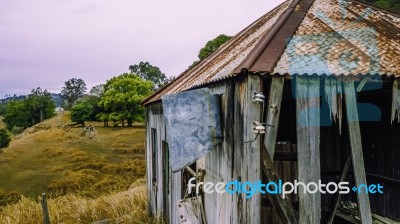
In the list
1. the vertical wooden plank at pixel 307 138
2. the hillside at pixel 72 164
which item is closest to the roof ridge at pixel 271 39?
the vertical wooden plank at pixel 307 138

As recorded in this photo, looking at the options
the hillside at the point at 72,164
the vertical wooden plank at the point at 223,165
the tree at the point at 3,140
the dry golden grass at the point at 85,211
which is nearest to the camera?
the vertical wooden plank at the point at 223,165

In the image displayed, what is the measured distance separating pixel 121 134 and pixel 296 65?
38.2 m

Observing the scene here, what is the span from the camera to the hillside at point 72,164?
80.9ft

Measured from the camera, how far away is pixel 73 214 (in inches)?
455

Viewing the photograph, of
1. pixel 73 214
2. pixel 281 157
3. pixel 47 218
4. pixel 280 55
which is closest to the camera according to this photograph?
pixel 280 55

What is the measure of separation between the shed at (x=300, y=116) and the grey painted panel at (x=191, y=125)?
14 mm

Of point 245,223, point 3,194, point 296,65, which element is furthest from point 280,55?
point 3,194

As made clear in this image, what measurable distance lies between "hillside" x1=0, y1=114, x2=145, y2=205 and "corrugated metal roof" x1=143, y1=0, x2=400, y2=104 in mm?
16629

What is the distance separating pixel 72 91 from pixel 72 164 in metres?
68.4

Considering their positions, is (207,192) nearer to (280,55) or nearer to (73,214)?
(280,55)

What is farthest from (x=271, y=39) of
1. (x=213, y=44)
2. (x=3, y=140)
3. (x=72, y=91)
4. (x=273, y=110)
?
(x=72, y=91)

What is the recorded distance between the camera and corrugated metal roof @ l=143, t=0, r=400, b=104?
4.05 metres

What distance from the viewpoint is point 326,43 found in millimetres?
4723

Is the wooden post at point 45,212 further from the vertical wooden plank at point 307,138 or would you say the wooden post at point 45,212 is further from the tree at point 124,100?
the tree at point 124,100
